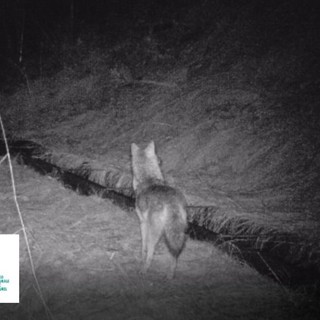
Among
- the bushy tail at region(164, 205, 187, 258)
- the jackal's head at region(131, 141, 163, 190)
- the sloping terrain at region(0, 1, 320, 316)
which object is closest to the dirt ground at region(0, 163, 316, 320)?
the bushy tail at region(164, 205, 187, 258)

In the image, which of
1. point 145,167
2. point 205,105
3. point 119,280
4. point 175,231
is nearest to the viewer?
point 175,231

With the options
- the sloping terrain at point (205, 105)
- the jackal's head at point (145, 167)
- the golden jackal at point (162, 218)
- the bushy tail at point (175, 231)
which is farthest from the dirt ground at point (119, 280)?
→ the jackal's head at point (145, 167)

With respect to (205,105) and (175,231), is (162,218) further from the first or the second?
(205,105)

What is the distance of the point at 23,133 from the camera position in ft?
32.8

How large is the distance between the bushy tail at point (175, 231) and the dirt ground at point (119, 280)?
46 centimetres

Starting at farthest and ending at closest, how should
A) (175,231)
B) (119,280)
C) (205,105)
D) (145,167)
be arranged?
(205,105), (145,167), (119,280), (175,231)

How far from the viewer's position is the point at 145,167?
17.3 ft

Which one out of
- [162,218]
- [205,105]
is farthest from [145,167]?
[205,105]

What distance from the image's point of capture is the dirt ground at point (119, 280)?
3754 mm

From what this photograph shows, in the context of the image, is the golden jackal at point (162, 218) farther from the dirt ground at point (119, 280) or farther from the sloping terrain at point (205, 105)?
the sloping terrain at point (205, 105)

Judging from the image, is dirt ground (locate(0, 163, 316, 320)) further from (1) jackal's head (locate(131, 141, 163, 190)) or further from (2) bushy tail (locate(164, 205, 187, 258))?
(1) jackal's head (locate(131, 141, 163, 190))

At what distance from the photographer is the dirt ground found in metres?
3.75

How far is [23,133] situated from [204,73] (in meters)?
5.09

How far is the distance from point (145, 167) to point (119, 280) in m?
1.60
